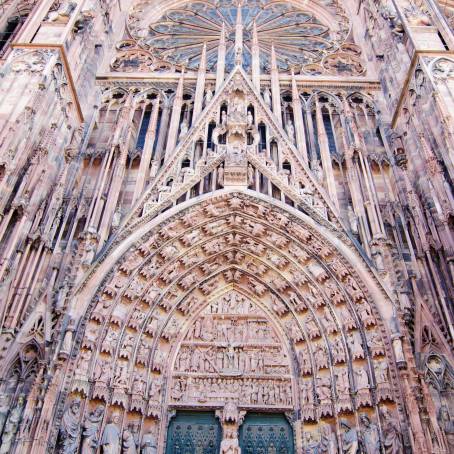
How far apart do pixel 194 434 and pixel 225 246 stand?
3.66 m

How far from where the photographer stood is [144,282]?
9.45 meters

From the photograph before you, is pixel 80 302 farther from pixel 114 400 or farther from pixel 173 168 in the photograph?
pixel 173 168

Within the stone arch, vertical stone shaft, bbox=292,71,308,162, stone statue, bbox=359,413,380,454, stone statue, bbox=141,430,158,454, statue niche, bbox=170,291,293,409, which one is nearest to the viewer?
stone statue, bbox=359,413,380,454

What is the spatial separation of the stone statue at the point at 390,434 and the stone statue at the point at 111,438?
401 cm

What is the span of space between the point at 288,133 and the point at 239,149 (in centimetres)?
147

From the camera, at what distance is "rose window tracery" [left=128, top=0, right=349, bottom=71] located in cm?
1520

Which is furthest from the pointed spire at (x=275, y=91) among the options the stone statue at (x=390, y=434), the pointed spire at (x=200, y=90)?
the stone statue at (x=390, y=434)

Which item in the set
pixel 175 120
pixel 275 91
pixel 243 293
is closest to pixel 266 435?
pixel 243 293

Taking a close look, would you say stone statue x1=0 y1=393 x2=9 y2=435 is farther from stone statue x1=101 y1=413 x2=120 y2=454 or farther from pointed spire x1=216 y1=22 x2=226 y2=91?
pointed spire x1=216 y1=22 x2=226 y2=91

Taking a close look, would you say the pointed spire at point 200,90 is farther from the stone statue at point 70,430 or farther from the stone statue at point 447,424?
the stone statue at point 447,424

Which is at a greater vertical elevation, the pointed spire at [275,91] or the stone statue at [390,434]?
the pointed spire at [275,91]

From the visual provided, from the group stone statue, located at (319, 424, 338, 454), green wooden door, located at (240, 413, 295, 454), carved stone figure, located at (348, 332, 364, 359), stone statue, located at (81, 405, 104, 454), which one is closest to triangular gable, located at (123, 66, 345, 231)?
carved stone figure, located at (348, 332, 364, 359)

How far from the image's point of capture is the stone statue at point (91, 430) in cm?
746

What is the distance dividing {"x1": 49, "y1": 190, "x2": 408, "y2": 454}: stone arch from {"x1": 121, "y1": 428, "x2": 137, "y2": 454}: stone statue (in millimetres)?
361
